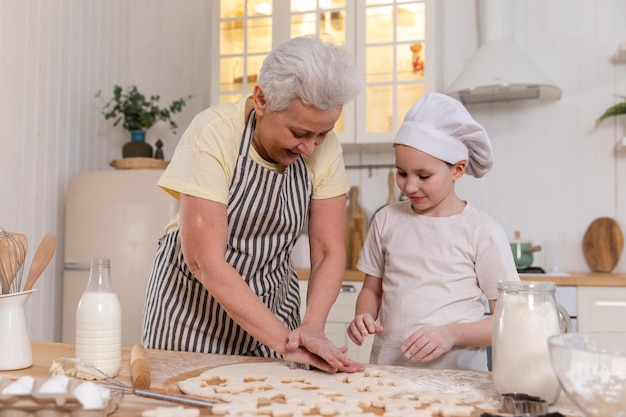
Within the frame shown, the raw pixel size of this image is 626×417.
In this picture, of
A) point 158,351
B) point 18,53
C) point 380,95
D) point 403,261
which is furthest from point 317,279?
point 18,53

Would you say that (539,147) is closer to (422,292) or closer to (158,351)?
(422,292)

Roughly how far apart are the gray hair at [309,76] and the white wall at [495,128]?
1.93 meters

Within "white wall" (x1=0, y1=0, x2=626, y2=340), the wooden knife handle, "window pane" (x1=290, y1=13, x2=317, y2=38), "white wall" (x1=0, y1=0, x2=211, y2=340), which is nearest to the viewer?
the wooden knife handle

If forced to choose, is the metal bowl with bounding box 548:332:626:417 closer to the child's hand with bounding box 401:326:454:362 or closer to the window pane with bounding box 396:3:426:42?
the child's hand with bounding box 401:326:454:362

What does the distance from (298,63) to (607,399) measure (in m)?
0.75

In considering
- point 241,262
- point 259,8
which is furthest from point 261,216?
point 259,8

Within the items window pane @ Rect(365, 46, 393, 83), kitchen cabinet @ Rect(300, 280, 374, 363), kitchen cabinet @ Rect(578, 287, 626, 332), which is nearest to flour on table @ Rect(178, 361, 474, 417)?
kitchen cabinet @ Rect(300, 280, 374, 363)

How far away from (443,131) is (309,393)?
0.69 metres

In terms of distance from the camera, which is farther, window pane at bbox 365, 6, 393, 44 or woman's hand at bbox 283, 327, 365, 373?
window pane at bbox 365, 6, 393, 44

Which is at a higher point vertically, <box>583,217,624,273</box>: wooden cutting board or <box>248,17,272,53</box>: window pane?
<box>248,17,272,53</box>: window pane

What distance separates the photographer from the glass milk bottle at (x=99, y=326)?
1.11 m

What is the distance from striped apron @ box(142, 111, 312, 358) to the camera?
138cm

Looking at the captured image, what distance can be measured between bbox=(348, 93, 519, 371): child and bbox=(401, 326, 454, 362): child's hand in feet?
Answer: 0.27

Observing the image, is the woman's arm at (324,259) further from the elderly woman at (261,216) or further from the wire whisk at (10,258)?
the wire whisk at (10,258)
